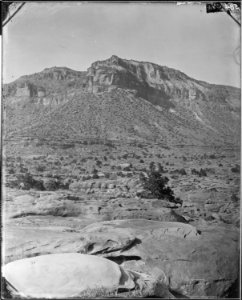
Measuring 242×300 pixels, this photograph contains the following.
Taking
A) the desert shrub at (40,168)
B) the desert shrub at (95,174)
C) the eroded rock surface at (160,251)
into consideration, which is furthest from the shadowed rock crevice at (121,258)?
the desert shrub at (40,168)

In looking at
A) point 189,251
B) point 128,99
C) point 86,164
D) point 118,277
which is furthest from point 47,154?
point 189,251

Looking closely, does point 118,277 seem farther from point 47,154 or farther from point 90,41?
point 90,41

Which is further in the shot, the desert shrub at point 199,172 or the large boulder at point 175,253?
the desert shrub at point 199,172

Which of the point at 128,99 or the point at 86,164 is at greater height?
the point at 128,99

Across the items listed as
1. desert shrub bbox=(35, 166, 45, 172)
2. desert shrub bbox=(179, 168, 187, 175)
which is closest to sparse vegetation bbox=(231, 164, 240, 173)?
desert shrub bbox=(179, 168, 187, 175)

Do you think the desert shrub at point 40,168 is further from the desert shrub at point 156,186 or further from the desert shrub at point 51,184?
the desert shrub at point 156,186

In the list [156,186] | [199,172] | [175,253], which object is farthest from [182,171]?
[175,253]
